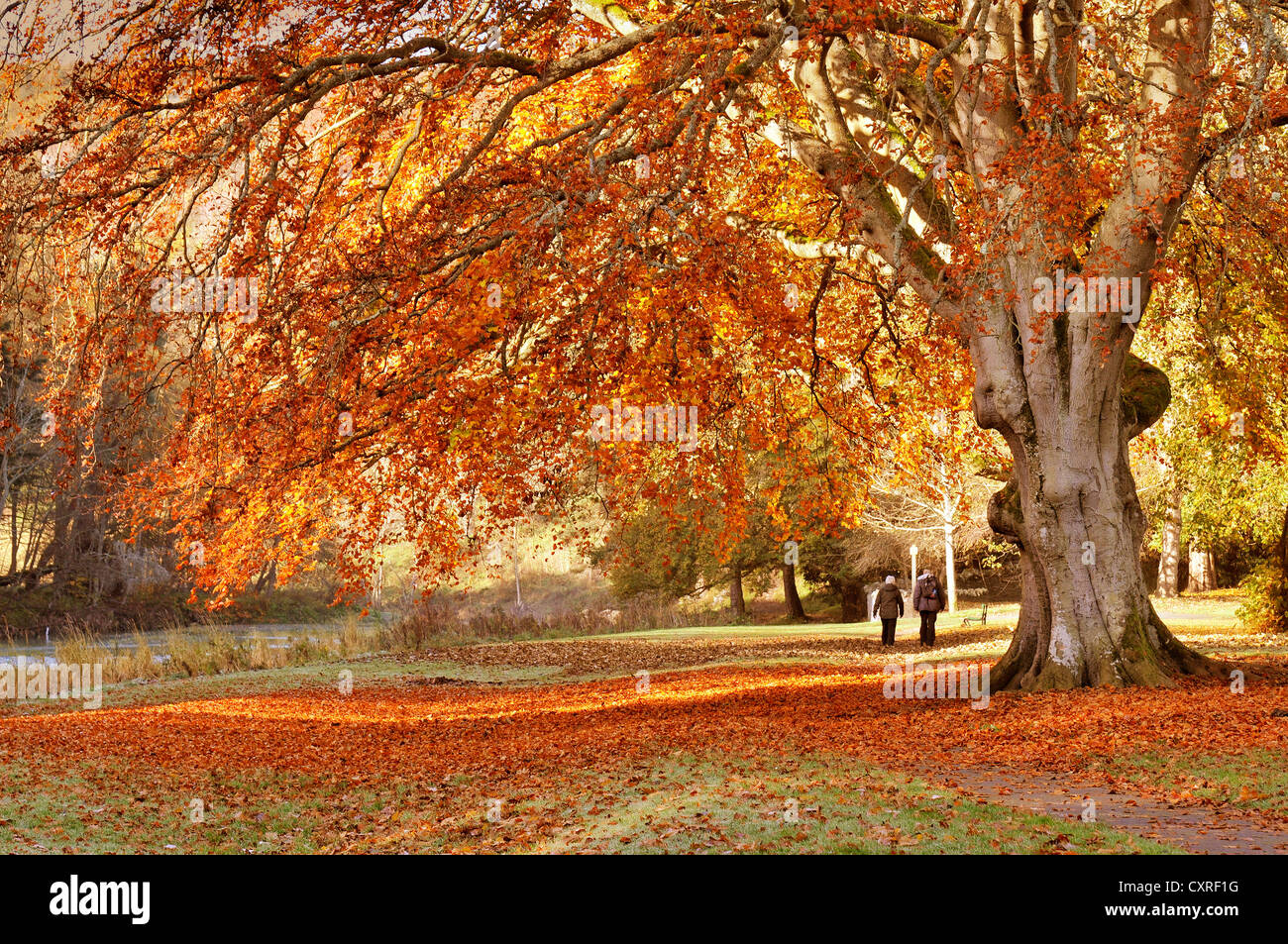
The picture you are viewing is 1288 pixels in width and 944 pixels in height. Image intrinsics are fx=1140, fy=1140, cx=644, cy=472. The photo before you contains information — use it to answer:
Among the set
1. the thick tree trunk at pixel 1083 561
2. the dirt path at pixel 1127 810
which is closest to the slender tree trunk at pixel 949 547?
the thick tree trunk at pixel 1083 561

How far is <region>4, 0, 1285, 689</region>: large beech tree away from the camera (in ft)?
33.7

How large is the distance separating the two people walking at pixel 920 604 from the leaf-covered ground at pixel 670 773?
319 inches

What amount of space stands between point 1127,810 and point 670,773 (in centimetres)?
328

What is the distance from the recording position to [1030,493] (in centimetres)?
1319

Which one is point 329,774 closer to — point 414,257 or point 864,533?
point 414,257

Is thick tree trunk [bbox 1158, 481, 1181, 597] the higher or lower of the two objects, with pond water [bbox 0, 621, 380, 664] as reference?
higher

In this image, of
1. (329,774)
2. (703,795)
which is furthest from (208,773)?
(703,795)

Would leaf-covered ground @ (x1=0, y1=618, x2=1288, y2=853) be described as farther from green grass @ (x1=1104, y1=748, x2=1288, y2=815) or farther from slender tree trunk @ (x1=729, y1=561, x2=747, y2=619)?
slender tree trunk @ (x1=729, y1=561, x2=747, y2=619)

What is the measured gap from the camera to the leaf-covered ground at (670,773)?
690 centimetres

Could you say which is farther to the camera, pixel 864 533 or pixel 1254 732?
pixel 864 533

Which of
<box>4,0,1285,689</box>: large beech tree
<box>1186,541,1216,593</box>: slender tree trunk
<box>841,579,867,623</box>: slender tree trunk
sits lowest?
<box>841,579,867,623</box>: slender tree trunk

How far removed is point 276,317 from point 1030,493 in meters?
8.47

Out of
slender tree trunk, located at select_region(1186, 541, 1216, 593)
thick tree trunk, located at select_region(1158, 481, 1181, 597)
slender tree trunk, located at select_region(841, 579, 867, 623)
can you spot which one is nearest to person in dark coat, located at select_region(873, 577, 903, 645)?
thick tree trunk, located at select_region(1158, 481, 1181, 597)

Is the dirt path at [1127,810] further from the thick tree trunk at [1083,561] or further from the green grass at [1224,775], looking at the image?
the thick tree trunk at [1083,561]
